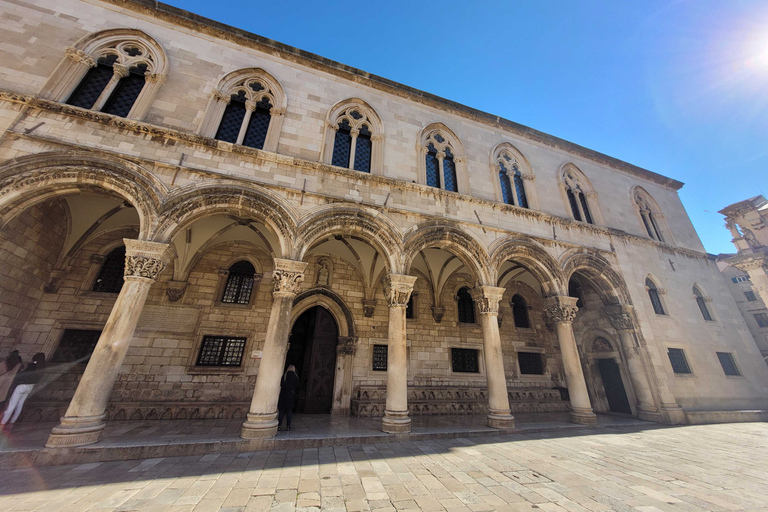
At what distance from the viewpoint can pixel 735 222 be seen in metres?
14.2

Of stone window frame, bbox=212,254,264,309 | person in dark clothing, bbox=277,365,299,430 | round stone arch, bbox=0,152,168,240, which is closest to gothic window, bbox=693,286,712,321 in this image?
person in dark clothing, bbox=277,365,299,430

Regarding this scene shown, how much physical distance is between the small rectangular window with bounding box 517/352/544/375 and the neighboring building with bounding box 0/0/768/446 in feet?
0.30

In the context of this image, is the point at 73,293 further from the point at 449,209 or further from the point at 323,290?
the point at 449,209

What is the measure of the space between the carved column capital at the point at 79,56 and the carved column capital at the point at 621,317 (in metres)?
16.8

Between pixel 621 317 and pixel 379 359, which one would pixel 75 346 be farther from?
Result: pixel 621 317

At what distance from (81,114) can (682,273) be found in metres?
19.9

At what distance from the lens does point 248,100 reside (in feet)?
27.3

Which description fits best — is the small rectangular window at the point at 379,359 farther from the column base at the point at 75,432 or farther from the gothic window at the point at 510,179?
the gothic window at the point at 510,179

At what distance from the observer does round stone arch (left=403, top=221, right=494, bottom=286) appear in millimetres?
7950

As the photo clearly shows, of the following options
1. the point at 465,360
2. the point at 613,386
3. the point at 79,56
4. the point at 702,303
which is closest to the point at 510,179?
the point at 465,360

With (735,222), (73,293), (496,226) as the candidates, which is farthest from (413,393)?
(735,222)

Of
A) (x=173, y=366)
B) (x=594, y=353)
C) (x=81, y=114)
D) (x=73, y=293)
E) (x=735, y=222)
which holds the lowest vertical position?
(x=173, y=366)

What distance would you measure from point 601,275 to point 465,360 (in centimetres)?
554

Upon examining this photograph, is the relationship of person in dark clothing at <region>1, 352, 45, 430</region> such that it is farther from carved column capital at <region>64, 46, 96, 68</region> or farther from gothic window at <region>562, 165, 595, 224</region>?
gothic window at <region>562, 165, 595, 224</region>
